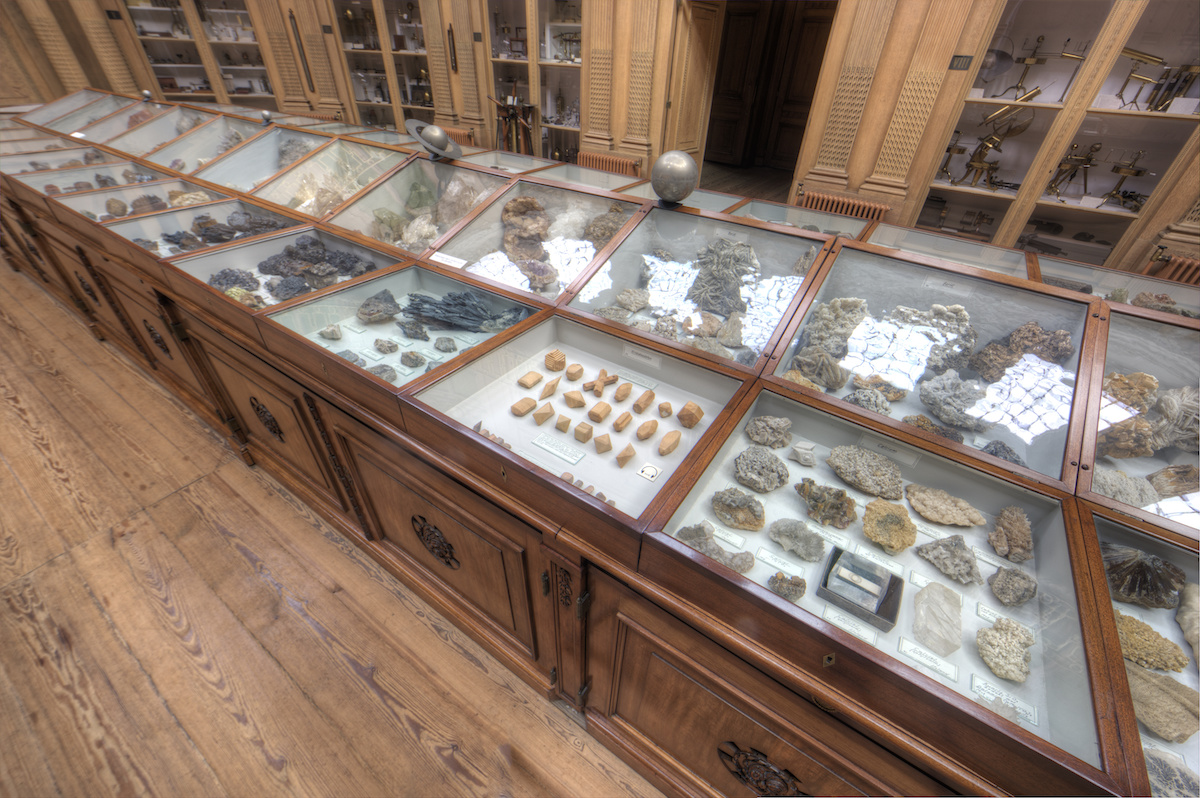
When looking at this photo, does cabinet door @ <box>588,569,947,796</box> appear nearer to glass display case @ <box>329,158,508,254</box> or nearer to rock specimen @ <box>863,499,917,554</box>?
rock specimen @ <box>863,499,917,554</box>

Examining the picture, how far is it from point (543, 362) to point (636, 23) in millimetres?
4580

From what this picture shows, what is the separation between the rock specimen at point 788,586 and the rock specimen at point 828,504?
0.25 m

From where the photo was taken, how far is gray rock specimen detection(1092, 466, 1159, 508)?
120cm

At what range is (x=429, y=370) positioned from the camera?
67.0 inches

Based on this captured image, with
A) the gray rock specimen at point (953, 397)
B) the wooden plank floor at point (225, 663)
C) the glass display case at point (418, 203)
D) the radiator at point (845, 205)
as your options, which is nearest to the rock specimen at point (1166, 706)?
the gray rock specimen at point (953, 397)

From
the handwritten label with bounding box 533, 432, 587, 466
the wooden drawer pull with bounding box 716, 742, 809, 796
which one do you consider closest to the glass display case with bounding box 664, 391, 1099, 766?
the handwritten label with bounding box 533, 432, 587, 466

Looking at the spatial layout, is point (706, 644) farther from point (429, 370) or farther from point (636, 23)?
point (636, 23)

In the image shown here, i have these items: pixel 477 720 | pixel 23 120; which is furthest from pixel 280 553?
pixel 23 120

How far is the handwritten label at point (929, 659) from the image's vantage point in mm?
977

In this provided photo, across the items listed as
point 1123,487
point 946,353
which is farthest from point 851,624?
point 946,353

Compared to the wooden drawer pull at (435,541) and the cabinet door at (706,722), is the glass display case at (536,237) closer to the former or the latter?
the wooden drawer pull at (435,541)

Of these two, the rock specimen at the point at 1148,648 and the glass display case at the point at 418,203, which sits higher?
the glass display case at the point at 418,203

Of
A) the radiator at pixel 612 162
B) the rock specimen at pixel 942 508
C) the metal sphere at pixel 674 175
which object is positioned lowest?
the radiator at pixel 612 162

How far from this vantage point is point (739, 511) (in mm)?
1271
